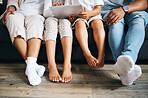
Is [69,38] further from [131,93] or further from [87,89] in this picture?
[131,93]

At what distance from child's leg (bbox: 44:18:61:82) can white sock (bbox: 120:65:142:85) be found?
465mm

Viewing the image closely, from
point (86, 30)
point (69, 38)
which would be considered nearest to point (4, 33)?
point (69, 38)

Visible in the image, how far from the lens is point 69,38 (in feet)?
3.84

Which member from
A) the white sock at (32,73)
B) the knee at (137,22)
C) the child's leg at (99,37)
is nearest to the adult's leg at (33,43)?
the white sock at (32,73)

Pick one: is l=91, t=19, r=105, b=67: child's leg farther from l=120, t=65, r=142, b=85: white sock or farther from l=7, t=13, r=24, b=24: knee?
l=7, t=13, r=24, b=24: knee

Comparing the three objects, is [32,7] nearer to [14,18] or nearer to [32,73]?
[14,18]

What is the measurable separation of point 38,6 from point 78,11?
52 centimetres

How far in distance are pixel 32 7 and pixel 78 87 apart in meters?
1.01

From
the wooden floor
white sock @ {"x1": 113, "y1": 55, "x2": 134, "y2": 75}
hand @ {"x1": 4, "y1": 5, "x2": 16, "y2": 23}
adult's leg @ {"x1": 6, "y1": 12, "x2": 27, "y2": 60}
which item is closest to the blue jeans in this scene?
white sock @ {"x1": 113, "y1": 55, "x2": 134, "y2": 75}

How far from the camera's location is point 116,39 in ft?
3.65

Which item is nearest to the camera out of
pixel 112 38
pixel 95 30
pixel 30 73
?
pixel 30 73

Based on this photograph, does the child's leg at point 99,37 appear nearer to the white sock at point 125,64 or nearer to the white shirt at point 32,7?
the white sock at point 125,64

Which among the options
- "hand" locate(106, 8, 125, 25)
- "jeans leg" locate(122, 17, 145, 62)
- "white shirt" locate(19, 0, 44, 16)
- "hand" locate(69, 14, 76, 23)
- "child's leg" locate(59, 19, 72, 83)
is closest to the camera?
"jeans leg" locate(122, 17, 145, 62)

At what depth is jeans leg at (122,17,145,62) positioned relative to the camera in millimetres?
983
